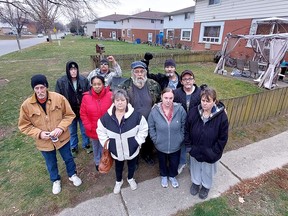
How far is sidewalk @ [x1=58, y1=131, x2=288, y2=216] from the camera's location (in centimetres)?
243

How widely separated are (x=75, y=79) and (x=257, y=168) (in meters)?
3.49

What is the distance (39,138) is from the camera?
7.84ft

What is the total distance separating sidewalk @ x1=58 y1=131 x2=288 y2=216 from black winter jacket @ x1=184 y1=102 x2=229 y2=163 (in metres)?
0.67

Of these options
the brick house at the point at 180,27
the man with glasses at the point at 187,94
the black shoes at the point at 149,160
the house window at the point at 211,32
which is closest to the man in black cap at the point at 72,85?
the black shoes at the point at 149,160

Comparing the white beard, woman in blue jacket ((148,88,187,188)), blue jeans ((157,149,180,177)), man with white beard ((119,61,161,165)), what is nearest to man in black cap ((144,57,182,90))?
man with white beard ((119,61,161,165))

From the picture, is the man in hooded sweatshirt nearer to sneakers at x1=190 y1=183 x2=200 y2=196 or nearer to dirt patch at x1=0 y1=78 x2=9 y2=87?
sneakers at x1=190 y1=183 x2=200 y2=196

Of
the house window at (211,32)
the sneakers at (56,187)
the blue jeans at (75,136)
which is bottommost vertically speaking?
the sneakers at (56,187)

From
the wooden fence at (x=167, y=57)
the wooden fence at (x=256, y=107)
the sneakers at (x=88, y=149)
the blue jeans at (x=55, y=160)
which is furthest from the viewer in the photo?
the wooden fence at (x=167, y=57)

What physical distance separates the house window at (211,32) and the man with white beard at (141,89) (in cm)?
1493

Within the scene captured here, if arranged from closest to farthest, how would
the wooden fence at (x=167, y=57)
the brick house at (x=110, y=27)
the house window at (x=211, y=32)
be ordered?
1. the wooden fence at (x=167, y=57)
2. the house window at (x=211, y=32)
3. the brick house at (x=110, y=27)

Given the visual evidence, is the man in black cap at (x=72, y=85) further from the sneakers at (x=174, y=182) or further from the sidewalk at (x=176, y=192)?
the sneakers at (x=174, y=182)

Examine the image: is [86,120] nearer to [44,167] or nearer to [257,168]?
[44,167]

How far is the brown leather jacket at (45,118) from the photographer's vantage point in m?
2.29

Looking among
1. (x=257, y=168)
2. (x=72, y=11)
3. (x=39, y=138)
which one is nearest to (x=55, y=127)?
(x=39, y=138)
